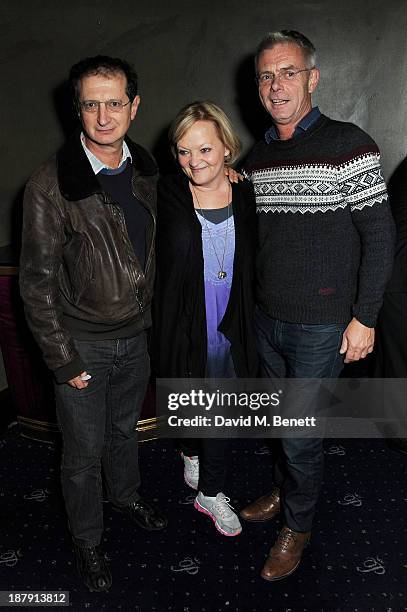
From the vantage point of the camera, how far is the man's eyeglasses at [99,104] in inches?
73.5

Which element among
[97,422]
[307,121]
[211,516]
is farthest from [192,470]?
[307,121]

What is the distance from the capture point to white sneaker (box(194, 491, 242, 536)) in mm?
2514

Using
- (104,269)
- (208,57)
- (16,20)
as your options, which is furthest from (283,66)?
(16,20)

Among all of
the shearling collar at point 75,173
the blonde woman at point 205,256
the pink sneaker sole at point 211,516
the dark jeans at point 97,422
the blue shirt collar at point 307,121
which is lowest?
the pink sneaker sole at point 211,516

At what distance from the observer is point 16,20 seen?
9.63 ft

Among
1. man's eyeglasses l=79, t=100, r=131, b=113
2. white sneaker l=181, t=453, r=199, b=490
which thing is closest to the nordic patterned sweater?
man's eyeglasses l=79, t=100, r=131, b=113

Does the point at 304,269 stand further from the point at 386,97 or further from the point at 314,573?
the point at 386,97

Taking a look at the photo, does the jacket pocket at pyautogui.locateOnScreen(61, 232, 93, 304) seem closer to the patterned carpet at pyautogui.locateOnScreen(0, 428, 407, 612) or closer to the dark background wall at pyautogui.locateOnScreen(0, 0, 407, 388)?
the patterned carpet at pyautogui.locateOnScreen(0, 428, 407, 612)

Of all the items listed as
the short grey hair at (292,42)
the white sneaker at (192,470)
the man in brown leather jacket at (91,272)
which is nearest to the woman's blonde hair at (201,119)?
the man in brown leather jacket at (91,272)

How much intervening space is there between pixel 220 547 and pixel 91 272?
134 centimetres

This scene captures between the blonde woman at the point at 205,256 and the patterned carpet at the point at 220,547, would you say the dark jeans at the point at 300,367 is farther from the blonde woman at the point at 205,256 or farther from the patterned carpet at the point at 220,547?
the patterned carpet at the point at 220,547

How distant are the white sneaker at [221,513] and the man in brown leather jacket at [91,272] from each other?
51 centimetres

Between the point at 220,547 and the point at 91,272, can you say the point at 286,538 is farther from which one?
the point at 91,272

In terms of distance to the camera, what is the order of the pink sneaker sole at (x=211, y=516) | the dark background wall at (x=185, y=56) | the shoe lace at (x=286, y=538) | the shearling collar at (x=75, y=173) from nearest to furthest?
the shearling collar at (x=75, y=173)
the shoe lace at (x=286, y=538)
the pink sneaker sole at (x=211, y=516)
the dark background wall at (x=185, y=56)
